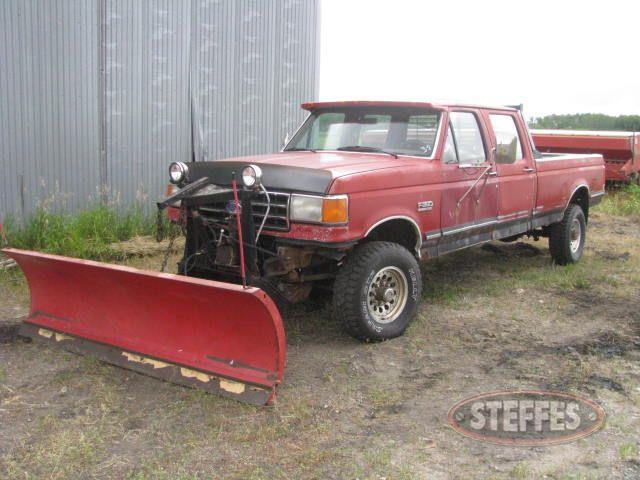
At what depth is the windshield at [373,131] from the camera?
20.5 feet

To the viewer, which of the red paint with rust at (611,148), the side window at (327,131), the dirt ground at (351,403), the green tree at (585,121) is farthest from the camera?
the green tree at (585,121)

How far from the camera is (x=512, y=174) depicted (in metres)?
7.12

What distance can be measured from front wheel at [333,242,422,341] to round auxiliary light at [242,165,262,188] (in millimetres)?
933

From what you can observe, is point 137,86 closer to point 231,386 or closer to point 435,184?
point 435,184

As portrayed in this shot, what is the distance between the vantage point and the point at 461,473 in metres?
3.61

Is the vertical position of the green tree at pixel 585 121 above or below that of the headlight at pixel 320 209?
above

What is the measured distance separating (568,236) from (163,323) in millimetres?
5234

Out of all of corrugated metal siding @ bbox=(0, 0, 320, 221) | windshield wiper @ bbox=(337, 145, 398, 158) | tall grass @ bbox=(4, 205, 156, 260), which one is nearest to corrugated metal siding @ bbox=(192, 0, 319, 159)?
corrugated metal siding @ bbox=(0, 0, 320, 221)

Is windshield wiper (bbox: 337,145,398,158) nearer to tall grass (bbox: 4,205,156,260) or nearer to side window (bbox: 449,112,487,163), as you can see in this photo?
side window (bbox: 449,112,487,163)

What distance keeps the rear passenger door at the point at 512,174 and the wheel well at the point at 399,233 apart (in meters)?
1.39

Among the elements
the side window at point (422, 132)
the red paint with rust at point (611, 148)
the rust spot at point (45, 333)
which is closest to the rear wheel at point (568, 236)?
the side window at point (422, 132)

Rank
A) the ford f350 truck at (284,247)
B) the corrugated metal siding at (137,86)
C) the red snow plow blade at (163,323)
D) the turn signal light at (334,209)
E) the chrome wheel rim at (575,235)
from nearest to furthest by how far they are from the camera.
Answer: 1. the red snow plow blade at (163,323)
2. the ford f350 truck at (284,247)
3. the turn signal light at (334,209)
4. the corrugated metal siding at (137,86)
5. the chrome wheel rim at (575,235)

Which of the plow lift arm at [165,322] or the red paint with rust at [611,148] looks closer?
the plow lift arm at [165,322]

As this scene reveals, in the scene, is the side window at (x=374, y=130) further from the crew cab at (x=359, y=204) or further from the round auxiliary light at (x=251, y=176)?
the round auxiliary light at (x=251, y=176)
